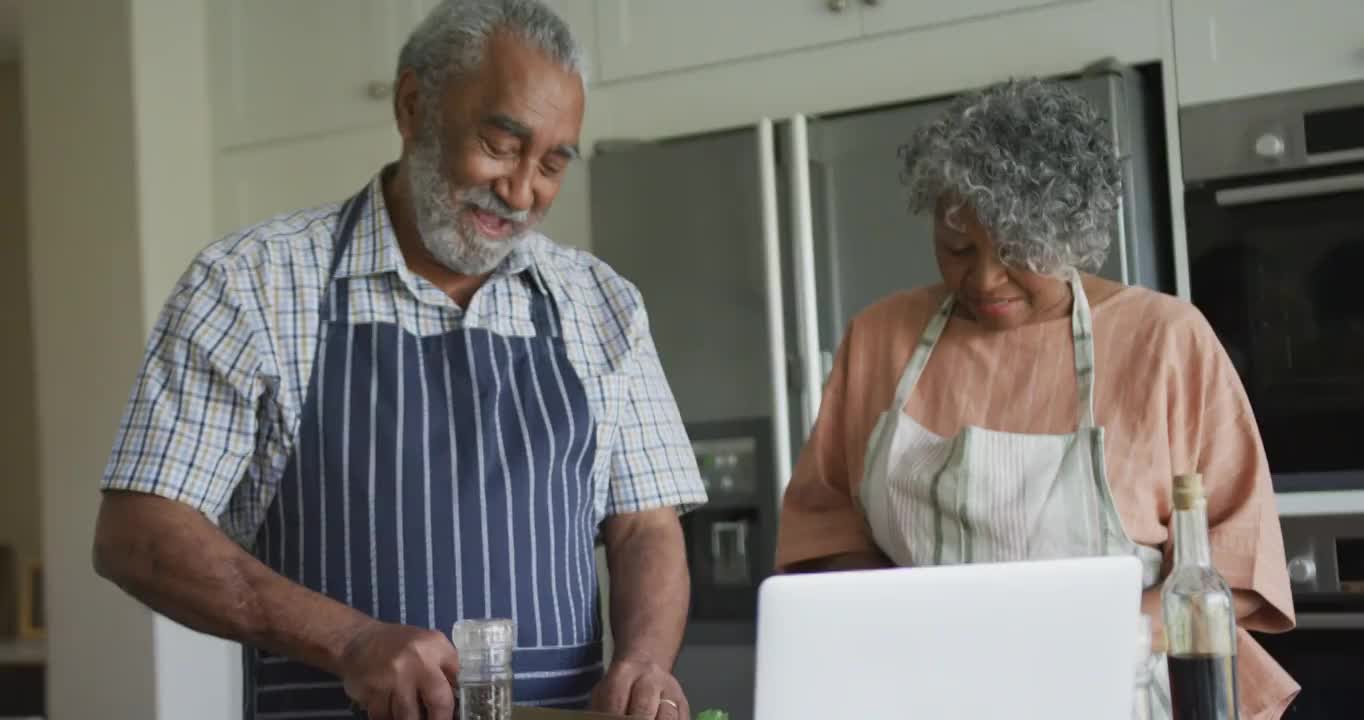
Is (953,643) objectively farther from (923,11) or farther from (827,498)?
(923,11)

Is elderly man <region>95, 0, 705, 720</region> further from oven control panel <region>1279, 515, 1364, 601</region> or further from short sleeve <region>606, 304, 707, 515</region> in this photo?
oven control panel <region>1279, 515, 1364, 601</region>

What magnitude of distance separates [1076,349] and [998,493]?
0.18 m

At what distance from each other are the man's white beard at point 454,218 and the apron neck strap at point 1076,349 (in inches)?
17.2

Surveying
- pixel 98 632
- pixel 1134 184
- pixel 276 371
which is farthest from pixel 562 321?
pixel 98 632

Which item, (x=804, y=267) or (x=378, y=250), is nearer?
(x=378, y=250)

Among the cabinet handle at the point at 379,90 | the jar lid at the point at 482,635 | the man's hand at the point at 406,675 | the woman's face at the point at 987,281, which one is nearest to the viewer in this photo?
the jar lid at the point at 482,635

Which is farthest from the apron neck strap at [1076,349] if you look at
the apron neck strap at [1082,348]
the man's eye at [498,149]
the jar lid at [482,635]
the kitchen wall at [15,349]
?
the kitchen wall at [15,349]

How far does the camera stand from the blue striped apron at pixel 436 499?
1.42 m

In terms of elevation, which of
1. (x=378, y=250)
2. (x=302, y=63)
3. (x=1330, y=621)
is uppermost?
(x=302, y=63)

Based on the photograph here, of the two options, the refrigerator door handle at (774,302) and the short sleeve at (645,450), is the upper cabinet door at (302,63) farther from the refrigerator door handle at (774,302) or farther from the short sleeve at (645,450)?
the short sleeve at (645,450)

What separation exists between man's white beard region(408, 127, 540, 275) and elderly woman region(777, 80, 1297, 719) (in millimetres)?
433

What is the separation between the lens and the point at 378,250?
1.52 metres

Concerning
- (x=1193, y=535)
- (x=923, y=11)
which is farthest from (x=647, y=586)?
(x=923, y=11)

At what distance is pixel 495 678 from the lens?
1.03 metres
